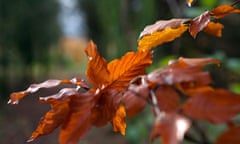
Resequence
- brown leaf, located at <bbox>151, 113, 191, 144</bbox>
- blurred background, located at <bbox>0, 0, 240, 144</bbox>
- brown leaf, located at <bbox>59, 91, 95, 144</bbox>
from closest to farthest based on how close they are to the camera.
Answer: brown leaf, located at <bbox>151, 113, 191, 144</bbox>
brown leaf, located at <bbox>59, 91, 95, 144</bbox>
blurred background, located at <bbox>0, 0, 240, 144</bbox>

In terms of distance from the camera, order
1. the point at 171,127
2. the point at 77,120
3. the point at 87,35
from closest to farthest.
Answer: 1. the point at 171,127
2. the point at 77,120
3. the point at 87,35

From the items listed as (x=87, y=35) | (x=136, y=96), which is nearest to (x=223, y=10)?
(x=136, y=96)

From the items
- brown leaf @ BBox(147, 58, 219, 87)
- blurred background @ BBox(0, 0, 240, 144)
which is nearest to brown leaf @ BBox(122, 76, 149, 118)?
brown leaf @ BBox(147, 58, 219, 87)

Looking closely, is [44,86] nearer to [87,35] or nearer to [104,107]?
[104,107]

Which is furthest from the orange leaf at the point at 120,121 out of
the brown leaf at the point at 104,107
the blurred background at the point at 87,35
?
the blurred background at the point at 87,35

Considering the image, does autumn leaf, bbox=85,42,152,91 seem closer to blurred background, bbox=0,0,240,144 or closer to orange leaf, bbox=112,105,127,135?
orange leaf, bbox=112,105,127,135

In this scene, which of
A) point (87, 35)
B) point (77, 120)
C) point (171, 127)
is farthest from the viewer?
point (87, 35)

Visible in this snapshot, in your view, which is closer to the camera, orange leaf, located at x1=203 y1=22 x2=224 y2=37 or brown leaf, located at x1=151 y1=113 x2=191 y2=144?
brown leaf, located at x1=151 y1=113 x2=191 y2=144

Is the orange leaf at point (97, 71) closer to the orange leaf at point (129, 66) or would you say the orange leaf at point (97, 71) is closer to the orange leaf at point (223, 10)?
the orange leaf at point (129, 66)
